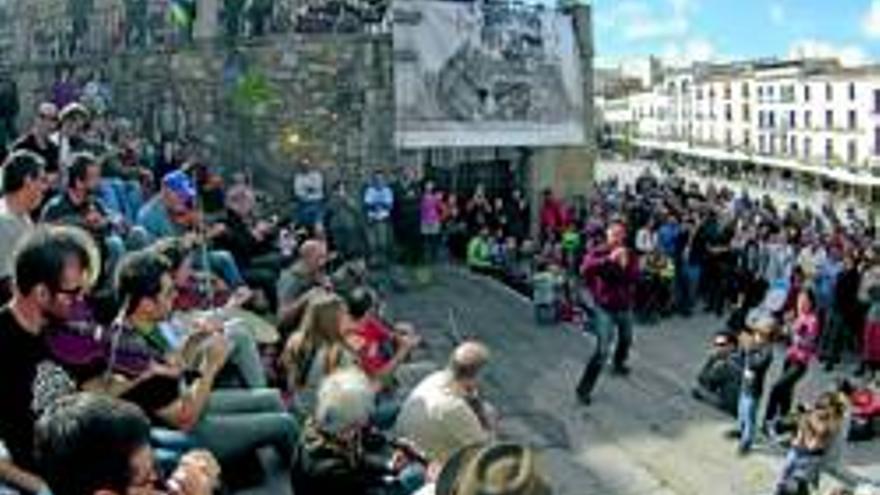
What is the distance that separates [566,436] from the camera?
35.9 ft

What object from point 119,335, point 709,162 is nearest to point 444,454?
point 119,335

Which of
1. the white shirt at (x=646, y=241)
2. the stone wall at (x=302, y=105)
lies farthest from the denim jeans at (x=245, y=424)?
the stone wall at (x=302, y=105)

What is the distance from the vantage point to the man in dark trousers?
472 inches

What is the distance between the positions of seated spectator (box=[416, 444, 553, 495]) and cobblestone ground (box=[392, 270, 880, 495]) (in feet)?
21.0

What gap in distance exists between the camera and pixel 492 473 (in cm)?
305

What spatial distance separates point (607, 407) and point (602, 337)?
620mm

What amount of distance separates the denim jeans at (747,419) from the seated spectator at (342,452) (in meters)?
5.53

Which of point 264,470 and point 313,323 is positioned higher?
point 313,323

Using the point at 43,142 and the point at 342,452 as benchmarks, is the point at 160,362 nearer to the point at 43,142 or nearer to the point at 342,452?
the point at 342,452

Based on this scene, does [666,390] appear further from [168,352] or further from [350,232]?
[168,352]

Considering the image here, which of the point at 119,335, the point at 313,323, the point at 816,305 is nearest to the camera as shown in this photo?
the point at 119,335

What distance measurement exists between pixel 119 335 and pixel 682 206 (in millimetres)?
15507

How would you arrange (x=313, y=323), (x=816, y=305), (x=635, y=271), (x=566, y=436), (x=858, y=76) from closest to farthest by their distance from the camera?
(x=313, y=323), (x=566, y=436), (x=635, y=271), (x=816, y=305), (x=858, y=76)

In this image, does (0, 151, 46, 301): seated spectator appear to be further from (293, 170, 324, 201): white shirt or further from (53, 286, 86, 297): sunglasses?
(293, 170, 324, 201): white shirt
